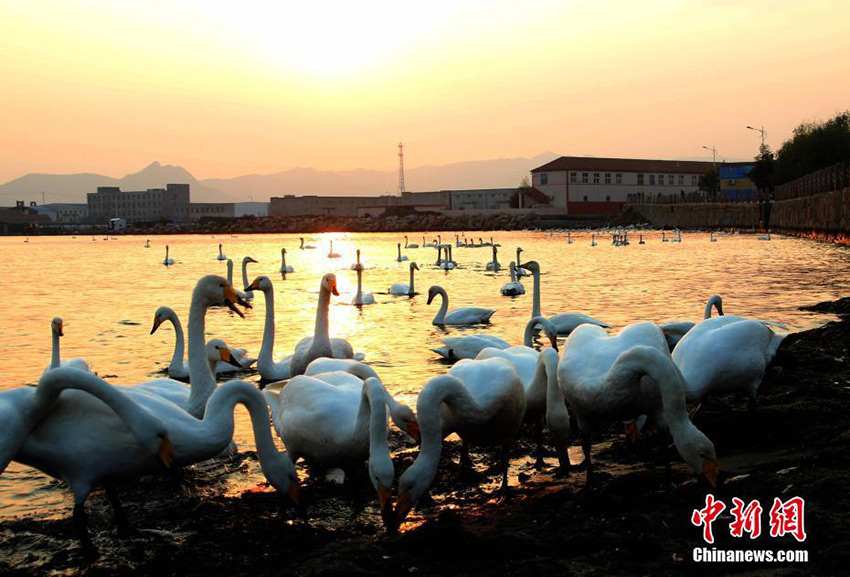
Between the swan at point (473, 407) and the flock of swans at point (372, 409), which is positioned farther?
the swan at point (473, 407)

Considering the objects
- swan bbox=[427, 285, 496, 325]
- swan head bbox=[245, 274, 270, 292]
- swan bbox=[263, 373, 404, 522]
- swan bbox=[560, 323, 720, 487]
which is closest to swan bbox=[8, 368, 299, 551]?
swan bbox=[263, 373, 404, 522]

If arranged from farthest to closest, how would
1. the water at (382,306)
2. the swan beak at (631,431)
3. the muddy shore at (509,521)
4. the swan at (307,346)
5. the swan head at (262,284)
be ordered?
the water at (382,306)
the swan head at (262,284)
the swan at (307,346)
the swan beak at (631,431)
the muddy shore at (509,521)

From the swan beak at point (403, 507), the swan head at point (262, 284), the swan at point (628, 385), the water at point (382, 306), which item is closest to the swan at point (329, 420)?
the swan beak at point (403, 507)

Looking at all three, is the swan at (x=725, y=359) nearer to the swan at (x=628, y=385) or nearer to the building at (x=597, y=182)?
the swan at (x=628, y=385)

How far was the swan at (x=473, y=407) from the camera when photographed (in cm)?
561

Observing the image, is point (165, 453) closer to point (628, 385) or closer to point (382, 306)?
point (628, 385)

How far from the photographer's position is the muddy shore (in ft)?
15.0

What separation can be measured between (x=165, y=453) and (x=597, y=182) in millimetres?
123417

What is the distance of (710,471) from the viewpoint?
4941 mm

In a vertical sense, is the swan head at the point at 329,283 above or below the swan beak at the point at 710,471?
above

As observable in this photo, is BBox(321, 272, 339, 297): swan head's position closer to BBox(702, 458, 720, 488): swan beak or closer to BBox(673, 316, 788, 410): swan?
BBox(673, 316, 788, 410): swan

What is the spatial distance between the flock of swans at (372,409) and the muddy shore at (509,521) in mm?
270

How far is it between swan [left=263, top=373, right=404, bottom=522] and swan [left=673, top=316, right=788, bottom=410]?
288 centimetres

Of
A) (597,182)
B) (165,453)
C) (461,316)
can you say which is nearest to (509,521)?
(165,453)
